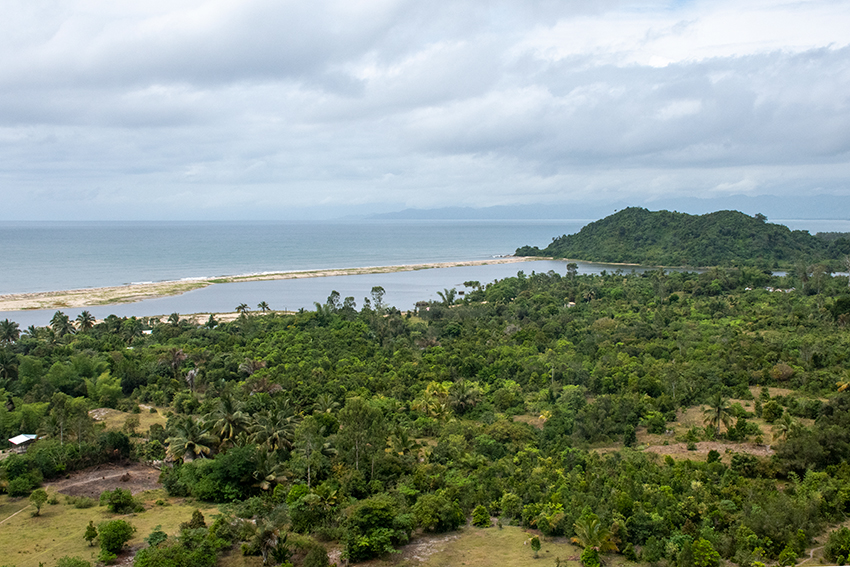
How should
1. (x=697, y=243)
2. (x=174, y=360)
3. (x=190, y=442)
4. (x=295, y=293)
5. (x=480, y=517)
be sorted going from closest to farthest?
1. (x=480, y=517)
2. (x=190, y=442)
3. (x=174, y=360)
4. (x=295, y=293)
5. (x=697, y=243)

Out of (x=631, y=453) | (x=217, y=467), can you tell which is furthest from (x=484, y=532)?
(x=217, y=467)

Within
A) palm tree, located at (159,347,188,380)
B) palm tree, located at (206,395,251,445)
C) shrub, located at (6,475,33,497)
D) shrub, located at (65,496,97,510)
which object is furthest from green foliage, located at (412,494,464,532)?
palm tree, located at (159,347,188,380)

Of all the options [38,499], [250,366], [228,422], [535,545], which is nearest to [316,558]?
[535,545]

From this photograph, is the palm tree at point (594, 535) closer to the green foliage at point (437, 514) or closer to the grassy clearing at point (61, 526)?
the green foliage at point (437, 514)

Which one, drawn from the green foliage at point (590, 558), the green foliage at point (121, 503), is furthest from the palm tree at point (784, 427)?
the green foliage at point (121, 503)

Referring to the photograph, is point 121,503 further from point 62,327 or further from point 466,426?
point 62,327
